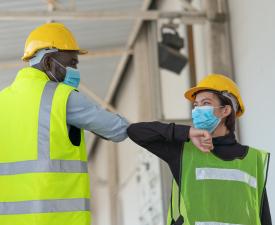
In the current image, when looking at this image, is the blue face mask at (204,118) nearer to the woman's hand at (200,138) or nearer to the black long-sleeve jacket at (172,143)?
the black long-sleeve jacket at (172,143)

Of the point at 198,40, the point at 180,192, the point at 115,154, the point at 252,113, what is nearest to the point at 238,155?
the point at 180,192

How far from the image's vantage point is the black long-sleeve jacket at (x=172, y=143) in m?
4.41

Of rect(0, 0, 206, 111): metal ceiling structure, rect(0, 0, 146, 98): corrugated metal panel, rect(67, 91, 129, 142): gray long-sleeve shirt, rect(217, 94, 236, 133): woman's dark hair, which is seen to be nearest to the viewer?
rect(67, 91, 129, 142): gray long-sleeve shirt

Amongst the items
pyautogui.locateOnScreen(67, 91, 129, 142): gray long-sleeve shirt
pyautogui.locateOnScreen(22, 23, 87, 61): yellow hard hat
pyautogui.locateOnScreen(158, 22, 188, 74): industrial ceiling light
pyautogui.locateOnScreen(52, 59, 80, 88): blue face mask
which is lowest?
pyautogui.locateOnScreen(67, 91, 129, 142): gray long-sleeve shirt

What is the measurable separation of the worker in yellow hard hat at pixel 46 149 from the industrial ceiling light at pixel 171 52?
16.2 ft

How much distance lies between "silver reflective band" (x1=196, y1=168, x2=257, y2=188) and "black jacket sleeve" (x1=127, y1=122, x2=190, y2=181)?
144 mm

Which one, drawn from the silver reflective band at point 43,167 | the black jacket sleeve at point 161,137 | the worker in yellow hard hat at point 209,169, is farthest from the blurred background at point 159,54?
the silver reflective band at point 43,167

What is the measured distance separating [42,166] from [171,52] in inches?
213

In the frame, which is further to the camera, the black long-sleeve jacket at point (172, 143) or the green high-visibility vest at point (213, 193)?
the green high-visibility vest at point (213, 193)

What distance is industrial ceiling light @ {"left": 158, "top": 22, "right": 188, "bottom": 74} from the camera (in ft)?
30.4

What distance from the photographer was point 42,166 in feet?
13.7

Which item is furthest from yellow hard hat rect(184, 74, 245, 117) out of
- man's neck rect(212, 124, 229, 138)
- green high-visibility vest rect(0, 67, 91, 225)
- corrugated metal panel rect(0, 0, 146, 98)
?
corrugated metal panel rect(0, 0, 146, 98)

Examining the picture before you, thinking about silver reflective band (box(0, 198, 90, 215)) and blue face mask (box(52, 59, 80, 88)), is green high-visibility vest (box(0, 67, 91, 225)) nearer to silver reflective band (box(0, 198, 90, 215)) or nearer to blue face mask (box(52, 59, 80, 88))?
silver reflective band (box(0, 198, 90, 215))

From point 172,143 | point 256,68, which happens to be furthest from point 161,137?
point 256,68
